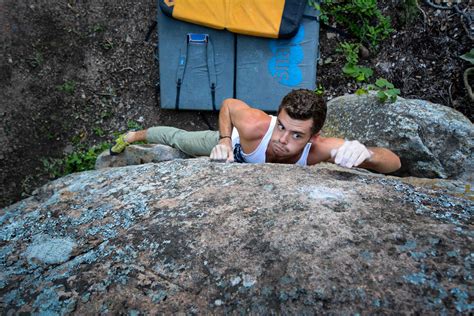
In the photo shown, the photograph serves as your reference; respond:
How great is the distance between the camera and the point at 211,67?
16.3ft

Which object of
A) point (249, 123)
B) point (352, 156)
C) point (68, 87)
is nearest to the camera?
point (352, 156)

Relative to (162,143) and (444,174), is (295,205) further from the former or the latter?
(162,143)

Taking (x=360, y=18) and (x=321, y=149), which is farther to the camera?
(x=360, y=18)

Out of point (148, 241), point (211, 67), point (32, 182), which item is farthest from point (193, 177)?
point (32, 182)

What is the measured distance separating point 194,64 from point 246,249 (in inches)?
150

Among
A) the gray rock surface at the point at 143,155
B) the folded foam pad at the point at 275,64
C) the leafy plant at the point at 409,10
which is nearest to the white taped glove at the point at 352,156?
the gray rock surface at the point at 143,155

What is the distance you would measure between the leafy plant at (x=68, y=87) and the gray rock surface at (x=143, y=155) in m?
1.62

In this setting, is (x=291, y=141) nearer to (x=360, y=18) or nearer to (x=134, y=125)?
(x=134, y=125)

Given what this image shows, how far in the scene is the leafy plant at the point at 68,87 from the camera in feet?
17.1

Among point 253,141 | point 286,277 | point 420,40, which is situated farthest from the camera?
Result: point 420,40

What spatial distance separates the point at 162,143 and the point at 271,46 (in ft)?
6.22

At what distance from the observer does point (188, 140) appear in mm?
3883

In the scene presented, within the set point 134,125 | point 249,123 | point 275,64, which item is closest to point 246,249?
point 249,123

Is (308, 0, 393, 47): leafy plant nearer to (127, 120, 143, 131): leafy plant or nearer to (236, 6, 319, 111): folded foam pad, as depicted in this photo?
A: (236, 6, 319, 111): folded foam pad
